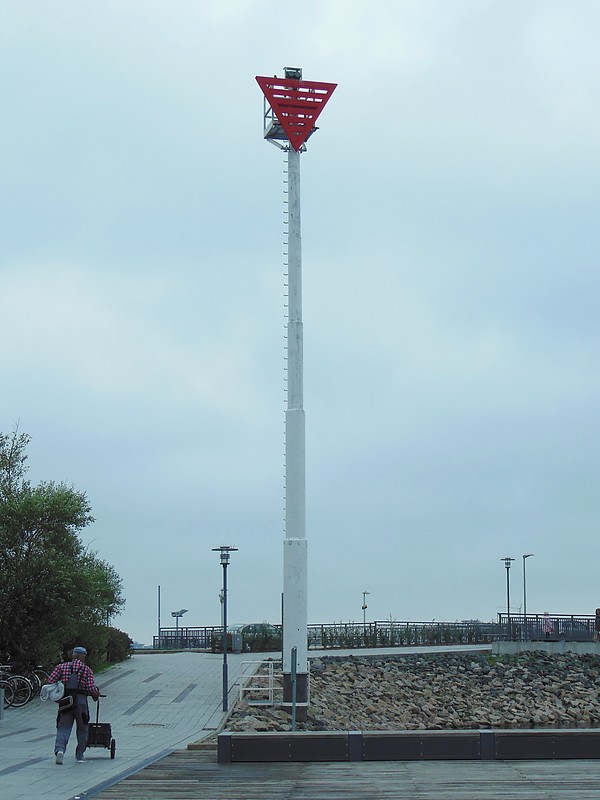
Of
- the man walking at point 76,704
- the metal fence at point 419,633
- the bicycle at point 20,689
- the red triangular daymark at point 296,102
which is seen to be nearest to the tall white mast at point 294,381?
the red triangular daymark at point 296,102

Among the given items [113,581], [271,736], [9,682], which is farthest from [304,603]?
[113,581]

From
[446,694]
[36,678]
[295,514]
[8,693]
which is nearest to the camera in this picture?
[295,514]

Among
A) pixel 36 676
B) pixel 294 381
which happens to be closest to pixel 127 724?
pixel 36 676

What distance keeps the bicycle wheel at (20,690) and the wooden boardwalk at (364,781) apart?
13.8 m

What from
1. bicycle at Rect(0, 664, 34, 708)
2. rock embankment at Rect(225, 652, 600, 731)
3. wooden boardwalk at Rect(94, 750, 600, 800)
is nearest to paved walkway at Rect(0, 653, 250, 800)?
bicycle at Rect(0, 664, 34, 708)

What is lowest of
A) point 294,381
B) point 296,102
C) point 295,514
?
point 295,514

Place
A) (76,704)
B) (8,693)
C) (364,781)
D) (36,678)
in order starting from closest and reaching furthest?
1. (364,781)
2. (76,704)
3. (8,693)
4. (36,678)

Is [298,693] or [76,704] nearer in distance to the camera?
[76,704]

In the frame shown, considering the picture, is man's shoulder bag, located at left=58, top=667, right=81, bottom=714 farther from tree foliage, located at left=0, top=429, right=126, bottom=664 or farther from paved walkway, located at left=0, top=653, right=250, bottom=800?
tree foliage, located at left=0, top=429, right=126, bottom=664

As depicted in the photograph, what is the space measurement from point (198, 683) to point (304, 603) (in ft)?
34.6

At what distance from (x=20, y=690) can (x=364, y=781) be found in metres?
17.8

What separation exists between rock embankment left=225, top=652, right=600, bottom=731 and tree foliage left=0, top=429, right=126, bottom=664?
7607 millimetres

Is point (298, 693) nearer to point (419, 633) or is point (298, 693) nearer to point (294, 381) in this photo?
point (294, 381)

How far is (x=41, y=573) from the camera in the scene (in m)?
32.1
